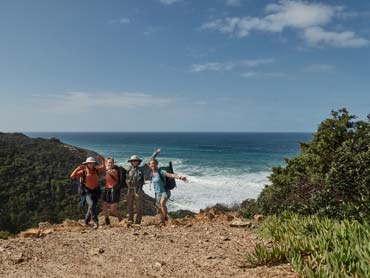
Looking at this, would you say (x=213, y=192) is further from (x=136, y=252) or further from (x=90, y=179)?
(x=136, y=252)

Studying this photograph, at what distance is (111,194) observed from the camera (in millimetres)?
10094

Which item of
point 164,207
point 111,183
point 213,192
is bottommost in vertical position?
point 213,192

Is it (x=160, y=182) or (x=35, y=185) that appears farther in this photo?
(x=35, y=185)

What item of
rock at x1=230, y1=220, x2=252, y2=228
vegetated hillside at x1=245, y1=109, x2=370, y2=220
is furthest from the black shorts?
vegetated hillside at x1=245, y1=109, x2=370, y2=220


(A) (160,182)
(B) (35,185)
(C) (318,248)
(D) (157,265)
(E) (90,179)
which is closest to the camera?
(C) (318,248)

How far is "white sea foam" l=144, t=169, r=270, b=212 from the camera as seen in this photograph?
30.2 m

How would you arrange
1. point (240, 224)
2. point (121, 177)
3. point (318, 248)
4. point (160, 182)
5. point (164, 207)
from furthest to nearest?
point (121, 177)
point (164, 207)
point (160, 182)
point (240, 224)
point (318, 248)

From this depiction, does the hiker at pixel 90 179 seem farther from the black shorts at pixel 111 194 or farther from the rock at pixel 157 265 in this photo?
the rock at pixel 157 265

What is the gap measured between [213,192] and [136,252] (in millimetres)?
30385

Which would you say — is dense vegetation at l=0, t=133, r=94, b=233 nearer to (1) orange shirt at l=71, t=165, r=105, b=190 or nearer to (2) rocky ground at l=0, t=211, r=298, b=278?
(1) orange shirt at l=71, t=165, r=105, b=190

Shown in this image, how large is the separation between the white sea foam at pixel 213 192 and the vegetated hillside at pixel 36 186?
6.50 metres

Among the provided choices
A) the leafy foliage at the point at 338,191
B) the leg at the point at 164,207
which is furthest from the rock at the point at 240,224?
A: the leg at the point at 164,207

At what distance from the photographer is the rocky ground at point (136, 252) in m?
6.09

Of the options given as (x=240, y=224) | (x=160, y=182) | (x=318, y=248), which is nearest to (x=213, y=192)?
(x=160, y=182)
